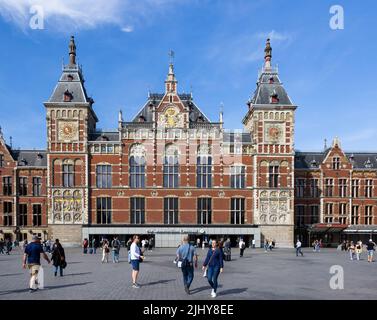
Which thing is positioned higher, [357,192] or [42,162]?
[42,162]

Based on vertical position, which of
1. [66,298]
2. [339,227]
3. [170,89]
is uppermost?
→ [170,89]

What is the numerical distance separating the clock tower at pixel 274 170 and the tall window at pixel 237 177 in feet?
5.02

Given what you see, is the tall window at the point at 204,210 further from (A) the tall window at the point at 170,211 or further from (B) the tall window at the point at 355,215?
(B) the tall window at the point at 355,215

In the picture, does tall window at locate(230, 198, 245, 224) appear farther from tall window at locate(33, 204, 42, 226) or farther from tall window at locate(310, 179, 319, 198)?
tall window at locate(33, 204, 42, 226)

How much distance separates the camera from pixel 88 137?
4600 centimetres

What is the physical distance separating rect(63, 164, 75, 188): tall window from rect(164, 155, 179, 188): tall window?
1106 cm

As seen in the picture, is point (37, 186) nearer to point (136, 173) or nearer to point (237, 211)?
point (136, 173)

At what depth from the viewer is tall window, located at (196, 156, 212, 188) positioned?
46.4 metres

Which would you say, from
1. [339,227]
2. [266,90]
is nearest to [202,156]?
[266,90]

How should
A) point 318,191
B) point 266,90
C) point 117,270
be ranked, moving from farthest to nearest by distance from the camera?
point 318,191
point 266,90
point 117,270

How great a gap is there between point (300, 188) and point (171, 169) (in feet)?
61.0

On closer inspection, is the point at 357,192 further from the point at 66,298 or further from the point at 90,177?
the point at 66,298

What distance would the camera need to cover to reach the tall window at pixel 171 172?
1822 inches

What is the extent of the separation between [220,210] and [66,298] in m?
34.2
